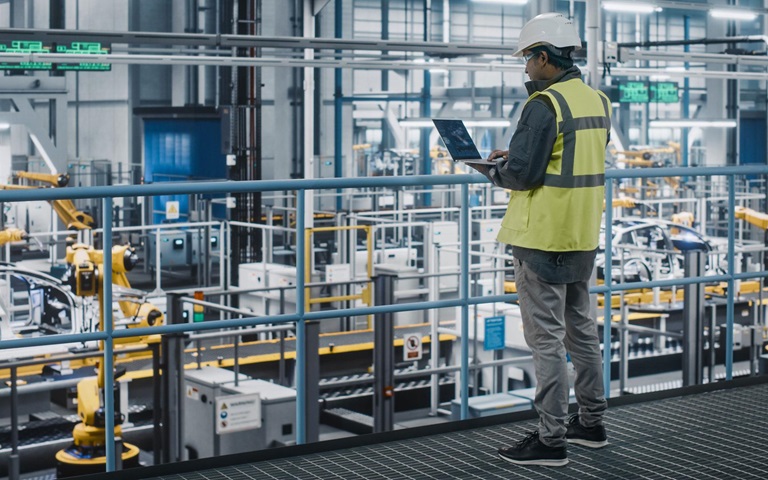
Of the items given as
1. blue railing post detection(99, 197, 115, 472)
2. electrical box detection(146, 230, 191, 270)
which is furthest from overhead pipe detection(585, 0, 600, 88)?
electrical box detection(146, 230, 191, 270)

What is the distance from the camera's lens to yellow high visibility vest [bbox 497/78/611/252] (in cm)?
369

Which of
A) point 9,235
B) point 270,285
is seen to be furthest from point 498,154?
point 9,235

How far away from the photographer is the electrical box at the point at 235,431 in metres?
7.64

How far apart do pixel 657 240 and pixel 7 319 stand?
911cm

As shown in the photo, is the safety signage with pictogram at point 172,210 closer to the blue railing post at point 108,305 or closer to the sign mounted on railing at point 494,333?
the sign mounted on railing at point 494,333

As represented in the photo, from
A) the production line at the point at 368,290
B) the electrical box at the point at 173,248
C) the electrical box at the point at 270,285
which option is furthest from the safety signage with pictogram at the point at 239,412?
the electrical box at the point at 173,248

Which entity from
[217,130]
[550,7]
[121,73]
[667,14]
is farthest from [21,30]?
[667,14]

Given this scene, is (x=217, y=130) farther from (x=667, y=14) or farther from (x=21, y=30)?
(x=667, y=14)

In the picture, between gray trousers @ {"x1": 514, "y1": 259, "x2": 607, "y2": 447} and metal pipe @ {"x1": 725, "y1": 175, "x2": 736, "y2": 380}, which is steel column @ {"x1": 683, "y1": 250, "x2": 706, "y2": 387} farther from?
gray trousers @ {"x1": 514, "y1": 259, "x2": 607, "y2": 447}

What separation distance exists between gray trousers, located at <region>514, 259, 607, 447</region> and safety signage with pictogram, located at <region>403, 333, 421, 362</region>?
5.37 metres

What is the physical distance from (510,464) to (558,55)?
1526mm

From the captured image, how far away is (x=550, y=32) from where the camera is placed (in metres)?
3.68

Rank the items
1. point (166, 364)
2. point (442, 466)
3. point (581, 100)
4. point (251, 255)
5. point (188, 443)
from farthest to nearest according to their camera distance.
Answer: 1. point (251, 255)
2. point (188, 443)
3. point (166, 364)
4. point (442, 466)
5. point (581, 100)

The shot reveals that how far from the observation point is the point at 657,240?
15.2 meters
